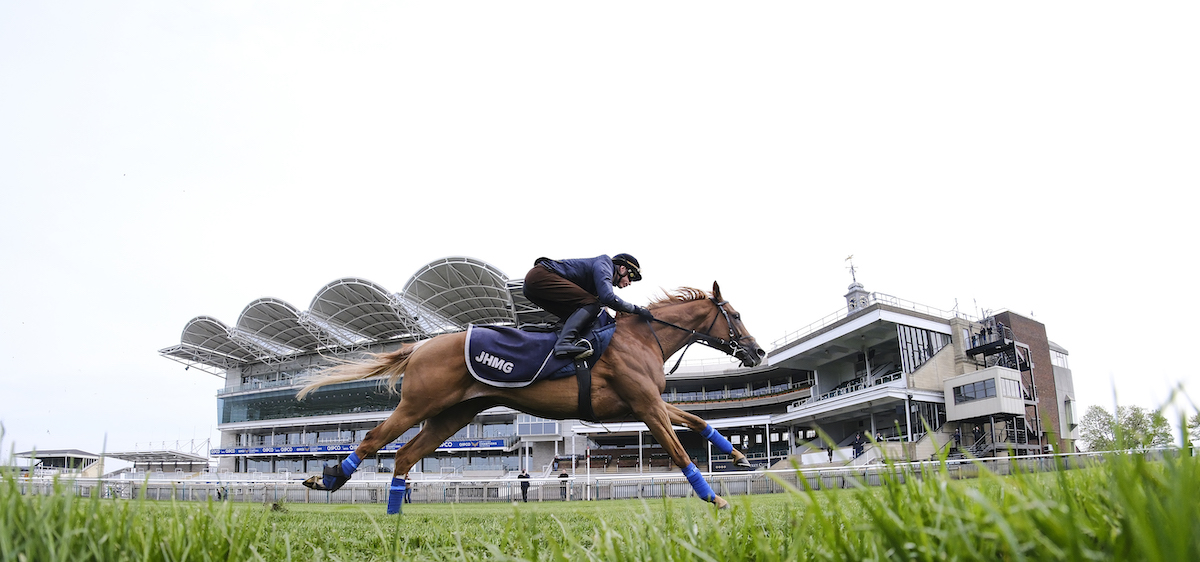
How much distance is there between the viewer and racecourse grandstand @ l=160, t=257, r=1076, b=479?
3759 centimetres

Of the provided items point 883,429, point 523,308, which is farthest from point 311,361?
point 883,429

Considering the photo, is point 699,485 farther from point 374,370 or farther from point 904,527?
point 904,527

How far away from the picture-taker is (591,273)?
6.87 meters

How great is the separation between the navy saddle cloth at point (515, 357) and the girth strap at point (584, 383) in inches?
2.1

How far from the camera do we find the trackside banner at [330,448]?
5378 centimetres

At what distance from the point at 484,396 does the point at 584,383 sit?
1.02m

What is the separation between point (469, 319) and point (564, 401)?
165 feet

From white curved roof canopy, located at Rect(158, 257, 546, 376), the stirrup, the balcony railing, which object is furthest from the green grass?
the balcony railing

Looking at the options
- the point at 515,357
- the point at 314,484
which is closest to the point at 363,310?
the point at 314,484

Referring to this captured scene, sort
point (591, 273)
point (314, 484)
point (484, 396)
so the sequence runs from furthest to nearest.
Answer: point (591, 273) → point (484, 396) → point (314, 484)

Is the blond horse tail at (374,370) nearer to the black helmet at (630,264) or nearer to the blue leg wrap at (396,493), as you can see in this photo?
the blue leg wrap at (396,493)

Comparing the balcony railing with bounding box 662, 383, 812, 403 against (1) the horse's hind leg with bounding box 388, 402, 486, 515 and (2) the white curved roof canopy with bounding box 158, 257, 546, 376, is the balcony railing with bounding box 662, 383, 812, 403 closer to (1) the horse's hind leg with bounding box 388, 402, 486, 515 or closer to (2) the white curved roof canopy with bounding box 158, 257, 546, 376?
(2) the white curved roof canopy with bounding box 158, 257, 546, 376

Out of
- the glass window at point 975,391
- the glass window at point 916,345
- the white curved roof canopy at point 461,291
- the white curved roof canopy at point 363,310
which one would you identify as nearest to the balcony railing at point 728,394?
the glass window at point 916,345

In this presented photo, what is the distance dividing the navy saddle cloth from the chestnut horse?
0.35 feet
